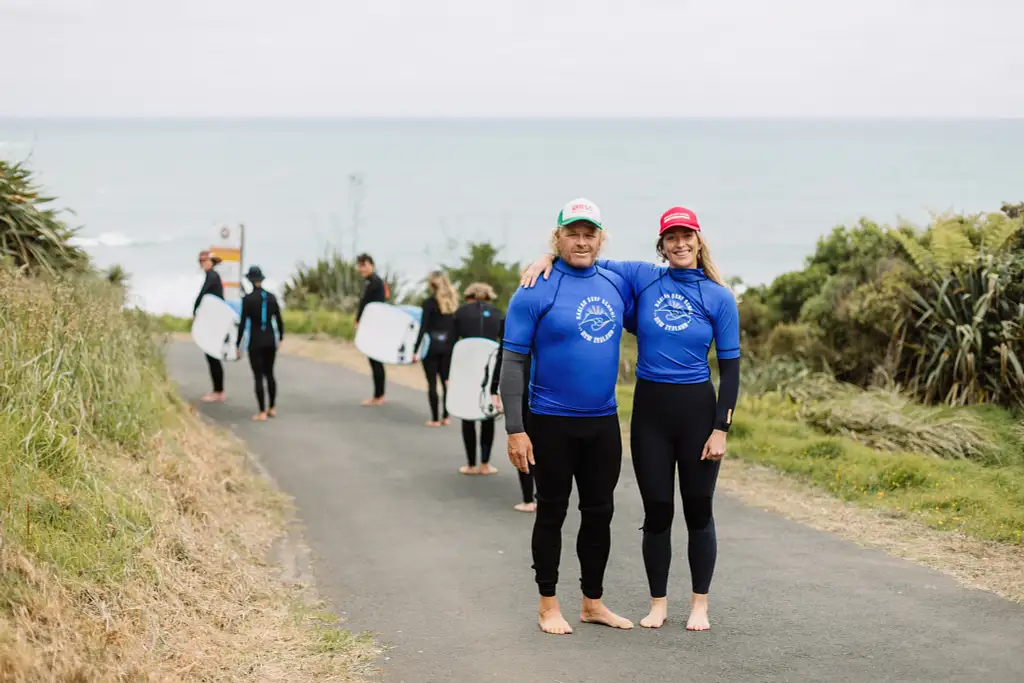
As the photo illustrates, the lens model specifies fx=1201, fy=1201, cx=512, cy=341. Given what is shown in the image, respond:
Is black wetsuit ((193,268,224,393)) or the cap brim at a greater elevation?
the cap brim

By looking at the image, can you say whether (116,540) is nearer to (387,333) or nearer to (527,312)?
(527,312)

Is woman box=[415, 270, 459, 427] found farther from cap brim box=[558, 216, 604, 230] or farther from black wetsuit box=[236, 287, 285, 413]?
cap brim box=[558, 216, 604, 230]

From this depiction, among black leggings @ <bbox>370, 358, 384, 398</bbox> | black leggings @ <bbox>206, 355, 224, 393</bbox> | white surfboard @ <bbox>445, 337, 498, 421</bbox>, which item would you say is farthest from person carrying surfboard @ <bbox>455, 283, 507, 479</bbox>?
black leggings @ <bbox>206, 355, 224, 393</bbox>

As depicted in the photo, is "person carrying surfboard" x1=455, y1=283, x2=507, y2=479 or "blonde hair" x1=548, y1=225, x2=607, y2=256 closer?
"blonde hair" x1=548, y1=225, x2=607, y2=256

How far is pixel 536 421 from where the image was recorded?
232 inches

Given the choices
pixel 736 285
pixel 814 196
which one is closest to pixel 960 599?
pixel 736 285

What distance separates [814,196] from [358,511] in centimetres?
10596

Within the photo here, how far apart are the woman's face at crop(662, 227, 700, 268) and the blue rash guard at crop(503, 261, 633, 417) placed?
40 centimetres

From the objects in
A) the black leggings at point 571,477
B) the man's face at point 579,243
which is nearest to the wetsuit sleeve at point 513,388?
the black leggings at point 571,477

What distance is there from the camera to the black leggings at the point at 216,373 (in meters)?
15.4

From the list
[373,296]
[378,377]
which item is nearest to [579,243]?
[378,377]

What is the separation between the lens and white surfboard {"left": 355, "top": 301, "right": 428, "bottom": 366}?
14992mm

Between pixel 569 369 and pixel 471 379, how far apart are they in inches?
185

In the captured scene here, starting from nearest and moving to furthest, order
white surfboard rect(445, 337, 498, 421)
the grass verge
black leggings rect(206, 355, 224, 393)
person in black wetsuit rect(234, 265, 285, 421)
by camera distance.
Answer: the grass verge < white surfboard rect(445, 337, 498, 421) < person in black wetsuit rect(234, 265, 285, 421) < black leggings rect(206, 355, 224, 393)
